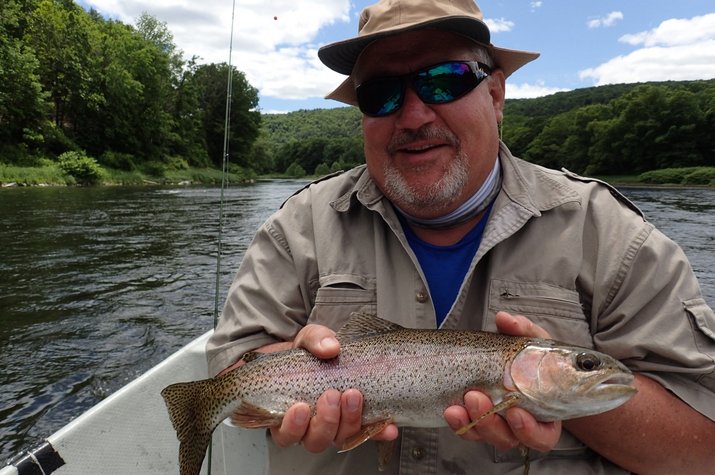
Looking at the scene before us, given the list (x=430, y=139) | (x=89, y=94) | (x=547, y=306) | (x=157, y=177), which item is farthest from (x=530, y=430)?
(x=89, y=94)

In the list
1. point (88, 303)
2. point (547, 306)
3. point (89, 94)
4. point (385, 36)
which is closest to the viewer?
point (547, 306)

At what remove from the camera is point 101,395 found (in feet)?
16.8

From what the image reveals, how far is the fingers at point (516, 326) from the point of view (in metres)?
1.88

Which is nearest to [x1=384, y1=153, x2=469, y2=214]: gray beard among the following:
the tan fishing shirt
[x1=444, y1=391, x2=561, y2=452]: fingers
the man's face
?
the man's face

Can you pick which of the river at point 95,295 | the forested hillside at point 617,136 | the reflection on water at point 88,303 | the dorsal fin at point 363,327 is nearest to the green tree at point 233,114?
the forested hillside at point 617,136

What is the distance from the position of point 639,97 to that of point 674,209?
5252 centimetres

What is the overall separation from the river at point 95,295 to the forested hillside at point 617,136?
35.3m

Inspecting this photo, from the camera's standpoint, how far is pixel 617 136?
64.2 meters

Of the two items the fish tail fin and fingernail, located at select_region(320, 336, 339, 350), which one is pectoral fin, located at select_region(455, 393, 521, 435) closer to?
fingernail, located at select_region(320, 336, 339, 350)

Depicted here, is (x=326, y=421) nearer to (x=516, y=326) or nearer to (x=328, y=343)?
(x=328, y=343)

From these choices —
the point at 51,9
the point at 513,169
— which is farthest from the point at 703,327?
the point at 51,9

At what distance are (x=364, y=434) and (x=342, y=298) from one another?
0.56 metres

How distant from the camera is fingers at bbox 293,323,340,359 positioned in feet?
6.33

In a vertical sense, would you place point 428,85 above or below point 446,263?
above
